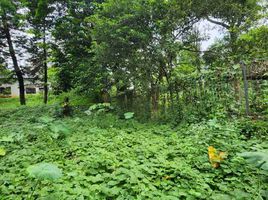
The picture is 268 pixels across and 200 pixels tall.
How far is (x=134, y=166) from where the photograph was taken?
301 centimetres

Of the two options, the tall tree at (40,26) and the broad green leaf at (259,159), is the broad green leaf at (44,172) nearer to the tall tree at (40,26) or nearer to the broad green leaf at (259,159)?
the broad green leaf at (259,159)

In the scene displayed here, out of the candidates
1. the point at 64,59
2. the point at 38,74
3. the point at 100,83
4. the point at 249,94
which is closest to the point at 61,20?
the point at 64,59

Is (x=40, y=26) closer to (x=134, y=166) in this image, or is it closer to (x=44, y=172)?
(x=134, y=166)

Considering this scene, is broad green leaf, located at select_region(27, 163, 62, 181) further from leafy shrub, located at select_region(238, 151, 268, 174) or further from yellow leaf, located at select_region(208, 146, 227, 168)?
yellow leaf, located at select_region(208, 146, 227, 168)

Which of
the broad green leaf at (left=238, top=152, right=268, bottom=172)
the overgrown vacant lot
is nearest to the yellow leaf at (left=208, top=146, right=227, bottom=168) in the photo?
the overgrown vacant lot

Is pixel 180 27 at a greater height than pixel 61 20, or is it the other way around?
pixel 61 20

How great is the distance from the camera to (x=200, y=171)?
301cm

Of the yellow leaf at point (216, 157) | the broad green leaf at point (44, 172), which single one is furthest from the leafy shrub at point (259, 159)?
the broad green leaf at point (44, 172)

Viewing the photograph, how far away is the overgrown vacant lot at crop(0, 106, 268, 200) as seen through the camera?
2416 millimetres

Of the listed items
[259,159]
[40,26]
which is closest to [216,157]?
[259,159]

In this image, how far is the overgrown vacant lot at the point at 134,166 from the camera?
A: 7.93 ft

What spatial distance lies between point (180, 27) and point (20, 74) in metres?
11.5

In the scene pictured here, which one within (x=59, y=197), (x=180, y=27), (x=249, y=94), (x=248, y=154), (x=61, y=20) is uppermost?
(x=61, y=20)

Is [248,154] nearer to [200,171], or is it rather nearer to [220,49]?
[200,171]
